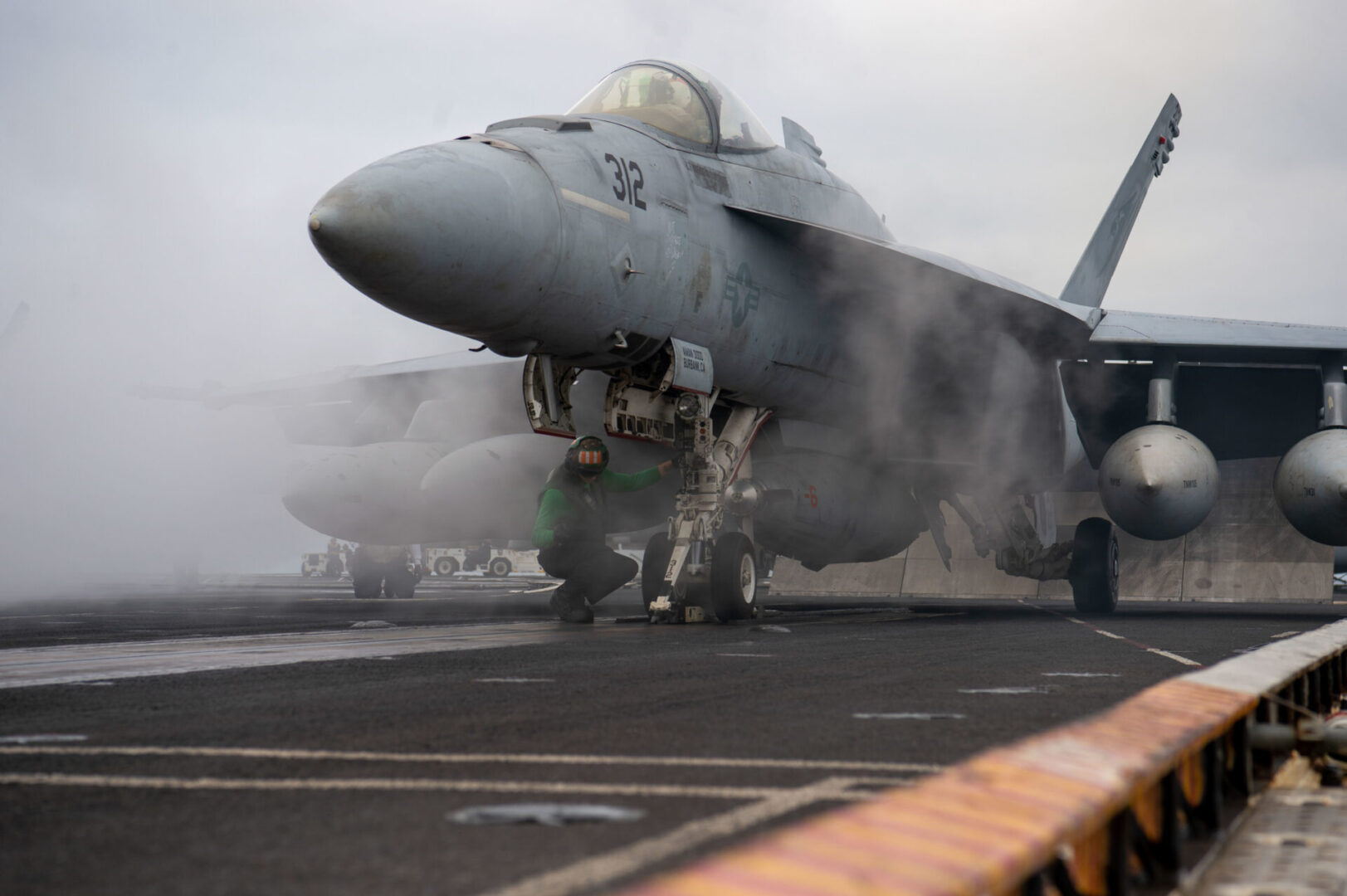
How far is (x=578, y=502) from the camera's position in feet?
33.6

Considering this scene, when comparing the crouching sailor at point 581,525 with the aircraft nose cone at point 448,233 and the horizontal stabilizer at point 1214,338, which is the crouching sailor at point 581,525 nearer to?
the aircraft nose cone at point 448,233

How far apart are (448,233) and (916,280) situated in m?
5.17

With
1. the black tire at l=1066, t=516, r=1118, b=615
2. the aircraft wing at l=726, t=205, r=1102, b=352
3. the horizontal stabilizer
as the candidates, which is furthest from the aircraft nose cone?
the black tire at l=1066, t=516, r=1118, b=615

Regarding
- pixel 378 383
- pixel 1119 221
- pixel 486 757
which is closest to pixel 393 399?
pixel 378 383

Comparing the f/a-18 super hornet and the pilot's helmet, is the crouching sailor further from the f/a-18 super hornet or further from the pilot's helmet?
the pilot's helmet

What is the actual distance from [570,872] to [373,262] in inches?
211

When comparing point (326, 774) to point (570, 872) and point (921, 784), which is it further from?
point (921, 784)

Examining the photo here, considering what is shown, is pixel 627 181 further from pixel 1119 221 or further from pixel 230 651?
pixel 1119 221

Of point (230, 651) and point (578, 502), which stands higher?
point (578, 502)

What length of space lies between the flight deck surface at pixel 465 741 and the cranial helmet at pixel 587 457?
205cm

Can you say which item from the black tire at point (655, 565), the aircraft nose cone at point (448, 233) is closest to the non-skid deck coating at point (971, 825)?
the aircraft nose cone at point (448, 233)

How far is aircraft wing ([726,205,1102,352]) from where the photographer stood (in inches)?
407

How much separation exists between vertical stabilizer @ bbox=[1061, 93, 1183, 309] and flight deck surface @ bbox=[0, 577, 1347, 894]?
10767 millimetres

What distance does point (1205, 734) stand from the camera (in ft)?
7.49
